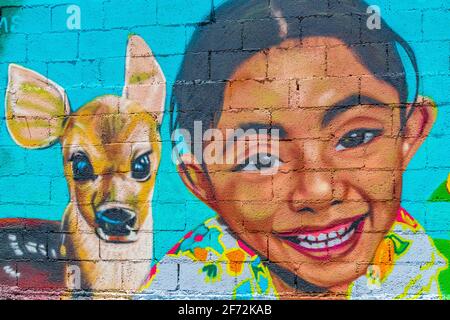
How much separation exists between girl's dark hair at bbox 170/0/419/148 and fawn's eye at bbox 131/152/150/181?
28 centimetres

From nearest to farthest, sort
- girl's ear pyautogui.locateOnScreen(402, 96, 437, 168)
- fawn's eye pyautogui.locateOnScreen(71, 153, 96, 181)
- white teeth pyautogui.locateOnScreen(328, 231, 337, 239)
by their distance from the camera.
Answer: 1. girl's ear pyautogui.locateOnScreen(402, 96, 437, 168)
2. white teeth pyautogui.locateOnScreen(328, 231, 337, 239)
3. fawn's eye pyautogui.locateOnScreen(71, 153, 96, 181)

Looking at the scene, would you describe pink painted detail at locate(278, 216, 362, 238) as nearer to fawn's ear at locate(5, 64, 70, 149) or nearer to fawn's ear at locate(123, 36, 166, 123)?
fawn's ear at locate(123, 36, 166, 123)

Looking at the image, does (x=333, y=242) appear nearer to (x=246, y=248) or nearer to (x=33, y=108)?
(x=246, y=248)

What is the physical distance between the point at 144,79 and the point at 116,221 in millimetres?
995

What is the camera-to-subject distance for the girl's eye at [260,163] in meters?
3.93

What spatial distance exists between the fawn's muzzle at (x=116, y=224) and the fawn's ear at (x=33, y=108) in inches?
25.5

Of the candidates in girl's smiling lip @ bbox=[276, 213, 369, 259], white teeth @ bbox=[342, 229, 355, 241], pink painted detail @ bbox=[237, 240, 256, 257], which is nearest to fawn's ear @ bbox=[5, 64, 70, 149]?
pink painted detail @ bbox=[237, 240, 256, 257]

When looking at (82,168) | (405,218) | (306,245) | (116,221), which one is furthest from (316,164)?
(82,168)

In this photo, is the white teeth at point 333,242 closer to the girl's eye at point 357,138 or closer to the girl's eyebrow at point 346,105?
the girl's eye at point 357,138

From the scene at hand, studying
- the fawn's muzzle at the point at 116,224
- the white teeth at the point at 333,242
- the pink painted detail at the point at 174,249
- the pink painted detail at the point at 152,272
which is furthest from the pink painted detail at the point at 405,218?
the fawn's muzzle at the point at 116,224

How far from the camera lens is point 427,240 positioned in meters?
3.80

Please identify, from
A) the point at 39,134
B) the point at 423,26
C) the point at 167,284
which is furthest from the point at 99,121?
the point at 423,26

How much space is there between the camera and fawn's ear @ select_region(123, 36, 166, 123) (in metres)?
4.05

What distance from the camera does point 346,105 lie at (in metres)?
3.86
